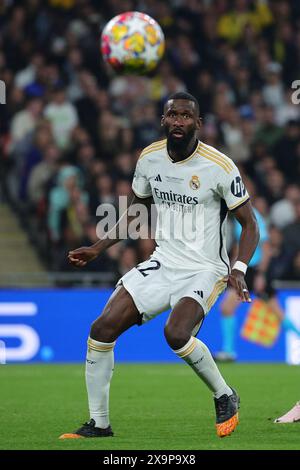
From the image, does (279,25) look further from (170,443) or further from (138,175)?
(170,443)

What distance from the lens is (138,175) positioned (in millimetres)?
8273

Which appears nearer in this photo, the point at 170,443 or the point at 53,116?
the point at 170,443

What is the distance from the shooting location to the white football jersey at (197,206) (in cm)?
788

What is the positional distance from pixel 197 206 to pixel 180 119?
59cm

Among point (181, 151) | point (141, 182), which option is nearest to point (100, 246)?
point (141, 182)

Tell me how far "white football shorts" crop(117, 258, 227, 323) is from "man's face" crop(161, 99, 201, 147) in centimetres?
89

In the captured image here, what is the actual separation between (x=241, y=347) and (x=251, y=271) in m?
1.42

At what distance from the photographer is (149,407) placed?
32.5ft

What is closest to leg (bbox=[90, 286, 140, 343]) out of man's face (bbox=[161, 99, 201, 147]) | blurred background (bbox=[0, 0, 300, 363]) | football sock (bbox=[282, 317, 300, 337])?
man's face (bbox=[161, 99, 201, 147])

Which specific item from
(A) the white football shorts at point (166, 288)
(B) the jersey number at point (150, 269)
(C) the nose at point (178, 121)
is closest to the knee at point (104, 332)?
(A) the white football shorts at point (166, 288)

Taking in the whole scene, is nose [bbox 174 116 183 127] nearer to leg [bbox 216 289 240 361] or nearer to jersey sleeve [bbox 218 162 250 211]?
jersey sleeve [bbox 218 162 250 211]

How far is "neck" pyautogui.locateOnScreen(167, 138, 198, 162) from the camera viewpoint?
7977 mm

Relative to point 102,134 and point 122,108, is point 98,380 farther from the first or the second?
point 122,108

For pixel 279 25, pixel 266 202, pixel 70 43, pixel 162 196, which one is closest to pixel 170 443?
pixel 162 196
